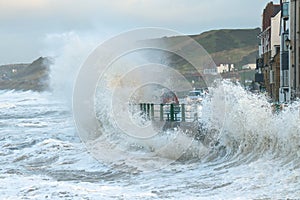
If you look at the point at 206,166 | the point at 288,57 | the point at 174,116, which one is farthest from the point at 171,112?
the point at 288,57

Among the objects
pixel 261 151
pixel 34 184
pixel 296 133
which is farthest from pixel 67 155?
pixel 296 133

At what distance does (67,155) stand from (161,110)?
4897mm

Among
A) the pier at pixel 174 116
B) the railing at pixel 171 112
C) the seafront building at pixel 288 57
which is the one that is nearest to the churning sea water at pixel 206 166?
the pier at pixel 174 116

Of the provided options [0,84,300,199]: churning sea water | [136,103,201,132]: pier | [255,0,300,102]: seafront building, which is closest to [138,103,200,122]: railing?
[136,103,201,132]: pier

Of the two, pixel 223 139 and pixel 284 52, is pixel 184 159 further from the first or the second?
pixel 284 52

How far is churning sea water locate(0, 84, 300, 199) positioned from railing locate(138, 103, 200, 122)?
1585mm

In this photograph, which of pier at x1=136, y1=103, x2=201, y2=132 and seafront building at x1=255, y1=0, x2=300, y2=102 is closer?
pier at x1=136, y1=103, x2=201, y2=132

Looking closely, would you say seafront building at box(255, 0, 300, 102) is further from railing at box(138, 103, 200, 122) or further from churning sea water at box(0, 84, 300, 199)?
churning sea water at box(0, 84, 300, 199)

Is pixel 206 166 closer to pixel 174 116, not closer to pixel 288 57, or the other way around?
pixel 174 116

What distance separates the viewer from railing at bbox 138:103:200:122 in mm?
18839

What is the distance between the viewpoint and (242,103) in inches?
601

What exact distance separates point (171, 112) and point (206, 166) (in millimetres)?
6488

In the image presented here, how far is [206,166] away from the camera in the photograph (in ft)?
42.9

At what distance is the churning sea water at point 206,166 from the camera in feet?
32.8
